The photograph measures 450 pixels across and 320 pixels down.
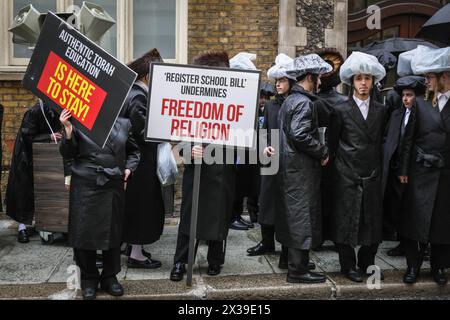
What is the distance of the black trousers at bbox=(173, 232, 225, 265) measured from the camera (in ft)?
16.2

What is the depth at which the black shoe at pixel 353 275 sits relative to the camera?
4926 millimetres

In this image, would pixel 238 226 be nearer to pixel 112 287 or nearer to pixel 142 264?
pixel 142 264

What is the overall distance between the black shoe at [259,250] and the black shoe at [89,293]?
192 centimetres

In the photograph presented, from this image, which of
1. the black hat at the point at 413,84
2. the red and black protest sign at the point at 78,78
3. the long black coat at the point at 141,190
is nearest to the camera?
the red and black protest sign at the point at 78,78

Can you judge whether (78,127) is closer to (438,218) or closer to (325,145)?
(325,145)

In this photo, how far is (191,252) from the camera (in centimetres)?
469

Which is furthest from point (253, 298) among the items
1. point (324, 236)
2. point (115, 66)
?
point (115, 66)

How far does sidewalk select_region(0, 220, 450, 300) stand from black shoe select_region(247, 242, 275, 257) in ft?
0.25

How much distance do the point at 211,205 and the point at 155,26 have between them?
4.13 meters

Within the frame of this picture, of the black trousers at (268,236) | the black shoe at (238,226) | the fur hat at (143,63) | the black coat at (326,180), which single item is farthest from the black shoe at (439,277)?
the fur hat at (143,63)

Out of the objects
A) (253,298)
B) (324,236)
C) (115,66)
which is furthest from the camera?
(324,236)

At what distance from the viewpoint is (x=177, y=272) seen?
4902 mm

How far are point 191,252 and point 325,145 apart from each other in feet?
5.03

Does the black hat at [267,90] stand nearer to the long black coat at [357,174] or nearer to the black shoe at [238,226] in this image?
the black shoe at [238,226]
